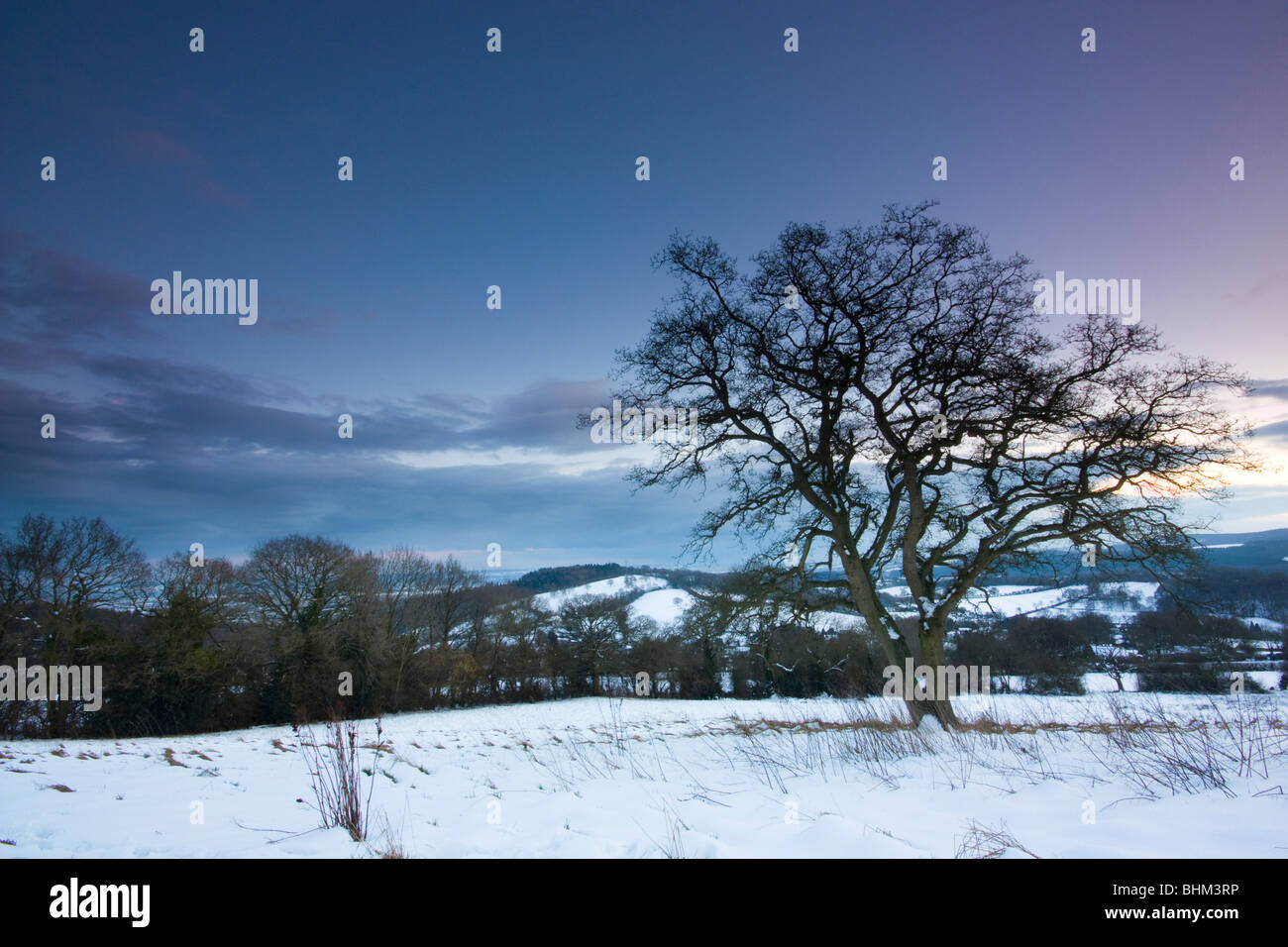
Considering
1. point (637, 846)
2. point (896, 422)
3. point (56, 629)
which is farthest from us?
point (56, 629)

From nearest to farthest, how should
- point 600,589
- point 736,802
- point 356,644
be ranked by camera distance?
point 736,802, point 356,644, point 600,589

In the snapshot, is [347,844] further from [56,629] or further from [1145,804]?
[56,629]

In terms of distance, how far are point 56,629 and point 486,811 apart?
29.7 meters

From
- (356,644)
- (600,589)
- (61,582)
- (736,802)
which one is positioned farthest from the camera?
(600,589)

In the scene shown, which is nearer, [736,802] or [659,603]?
[736,802]

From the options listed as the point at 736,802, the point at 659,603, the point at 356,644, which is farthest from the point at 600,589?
the point at 736,802

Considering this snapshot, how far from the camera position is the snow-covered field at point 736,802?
11.1ft

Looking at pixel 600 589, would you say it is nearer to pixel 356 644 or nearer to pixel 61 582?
pixel 356 644

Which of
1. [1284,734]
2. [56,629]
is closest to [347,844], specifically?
[1284,734]

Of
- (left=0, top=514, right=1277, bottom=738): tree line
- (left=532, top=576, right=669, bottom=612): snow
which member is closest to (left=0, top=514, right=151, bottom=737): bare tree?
(left=0, top=514, right=1277, bottom=738): tree line

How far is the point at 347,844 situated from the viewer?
11.6 feet

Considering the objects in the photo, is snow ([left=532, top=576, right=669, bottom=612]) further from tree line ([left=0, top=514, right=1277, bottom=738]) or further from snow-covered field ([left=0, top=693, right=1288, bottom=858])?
→ snow-covered field ([left=0, top=693, right=1288, bottom=858])

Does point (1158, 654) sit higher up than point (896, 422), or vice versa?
point (896, 422)

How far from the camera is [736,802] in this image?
A: 16.2ft
